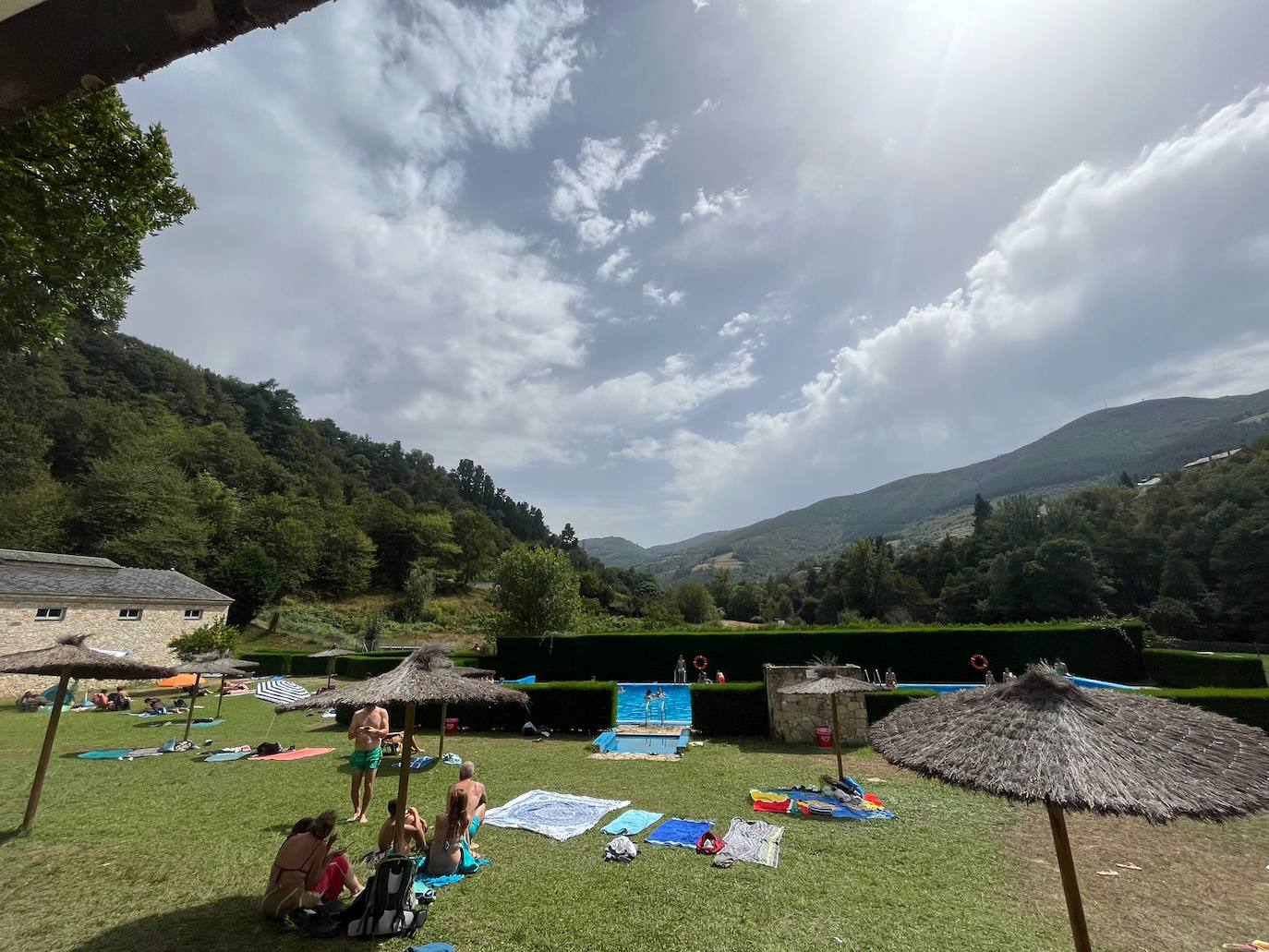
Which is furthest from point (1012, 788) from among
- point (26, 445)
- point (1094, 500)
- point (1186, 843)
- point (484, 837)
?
point (1094, 500)

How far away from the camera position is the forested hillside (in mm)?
40000

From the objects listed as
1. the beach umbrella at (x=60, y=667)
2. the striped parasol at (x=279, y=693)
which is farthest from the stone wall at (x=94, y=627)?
the beach umbrella at (x=60, y=667)

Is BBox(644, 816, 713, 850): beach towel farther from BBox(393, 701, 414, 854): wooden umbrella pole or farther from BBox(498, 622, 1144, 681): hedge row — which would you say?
BBox(498, 622, 1144, 681): hedge row

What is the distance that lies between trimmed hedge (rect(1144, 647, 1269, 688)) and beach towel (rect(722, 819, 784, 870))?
70.7 ft

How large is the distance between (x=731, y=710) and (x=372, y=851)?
37.3 feet

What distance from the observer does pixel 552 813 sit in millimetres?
9336

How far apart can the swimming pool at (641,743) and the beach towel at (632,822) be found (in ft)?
18.1

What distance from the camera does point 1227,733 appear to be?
5488 mm

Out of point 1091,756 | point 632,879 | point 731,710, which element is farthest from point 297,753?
point 1091,756

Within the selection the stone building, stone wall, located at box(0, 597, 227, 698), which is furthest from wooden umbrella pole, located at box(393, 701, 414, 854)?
the stone building

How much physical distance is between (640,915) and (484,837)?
11.2 feet

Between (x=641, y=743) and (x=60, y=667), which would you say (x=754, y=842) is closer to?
(x=641, y=743)

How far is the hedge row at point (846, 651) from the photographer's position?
23.2m

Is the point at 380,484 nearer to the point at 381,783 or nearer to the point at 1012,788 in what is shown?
the point at 381,783
